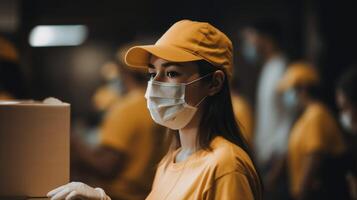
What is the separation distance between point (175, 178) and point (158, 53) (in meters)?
0.36

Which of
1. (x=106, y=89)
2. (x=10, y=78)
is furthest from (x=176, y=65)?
(x=106, y=89)

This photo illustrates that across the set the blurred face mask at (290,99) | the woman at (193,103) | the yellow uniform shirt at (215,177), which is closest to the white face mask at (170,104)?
the woman at (193,103)

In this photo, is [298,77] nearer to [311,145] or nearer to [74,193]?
[311,145]

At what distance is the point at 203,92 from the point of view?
1.94 m

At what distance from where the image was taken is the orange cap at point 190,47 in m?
1.86

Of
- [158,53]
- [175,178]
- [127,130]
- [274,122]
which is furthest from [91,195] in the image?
[274,122]

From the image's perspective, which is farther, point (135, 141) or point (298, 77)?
point (298, 77)

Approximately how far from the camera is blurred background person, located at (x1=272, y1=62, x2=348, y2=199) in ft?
14.5

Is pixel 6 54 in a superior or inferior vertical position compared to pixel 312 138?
superior

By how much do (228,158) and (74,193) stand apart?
0.41m

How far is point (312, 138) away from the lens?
15.7 ft

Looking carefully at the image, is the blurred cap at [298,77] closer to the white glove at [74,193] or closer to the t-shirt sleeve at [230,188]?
the t-shirt sleeve at [230,188]

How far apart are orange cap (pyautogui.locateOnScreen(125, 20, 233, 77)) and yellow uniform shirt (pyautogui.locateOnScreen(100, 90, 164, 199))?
1.92m

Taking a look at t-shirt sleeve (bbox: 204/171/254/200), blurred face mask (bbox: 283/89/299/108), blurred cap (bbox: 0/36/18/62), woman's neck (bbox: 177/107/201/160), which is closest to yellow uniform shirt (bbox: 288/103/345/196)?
blurred face mask (bbox: 283/89/299/108)
